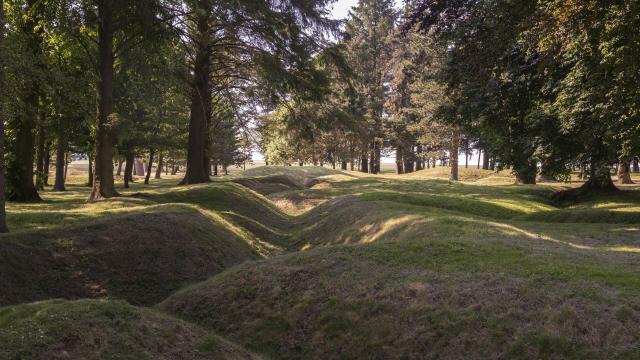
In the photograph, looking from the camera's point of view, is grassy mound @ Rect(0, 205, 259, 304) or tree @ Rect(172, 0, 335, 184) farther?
tree @ Rect(172, 0, 335, 184)

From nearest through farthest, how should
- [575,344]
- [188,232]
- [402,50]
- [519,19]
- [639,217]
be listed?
[575,344] < [519,19] < [188,232] < [639,217] < [402,50]

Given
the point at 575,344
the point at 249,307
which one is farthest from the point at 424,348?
the point at 249,307

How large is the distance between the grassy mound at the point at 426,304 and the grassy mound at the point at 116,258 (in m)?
2.33

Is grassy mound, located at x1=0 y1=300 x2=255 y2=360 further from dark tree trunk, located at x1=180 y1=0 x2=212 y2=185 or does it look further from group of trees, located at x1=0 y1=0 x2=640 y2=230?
dark tree trunk, located at x1=180 y1=0 x2=212 y2=185

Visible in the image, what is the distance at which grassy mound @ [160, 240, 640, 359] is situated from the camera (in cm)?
680

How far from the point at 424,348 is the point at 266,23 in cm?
1874

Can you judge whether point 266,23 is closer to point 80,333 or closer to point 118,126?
point 118,126

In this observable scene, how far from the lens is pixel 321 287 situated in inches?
379

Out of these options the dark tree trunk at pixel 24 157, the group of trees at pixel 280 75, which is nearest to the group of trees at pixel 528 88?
the group of trees at pixel 280 75

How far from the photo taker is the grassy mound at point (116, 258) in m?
10.9

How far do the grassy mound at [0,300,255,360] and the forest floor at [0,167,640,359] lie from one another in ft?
0.08

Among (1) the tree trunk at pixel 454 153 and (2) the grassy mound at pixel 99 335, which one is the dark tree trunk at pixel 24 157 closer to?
(2) the grassy mound at pixel 99 335

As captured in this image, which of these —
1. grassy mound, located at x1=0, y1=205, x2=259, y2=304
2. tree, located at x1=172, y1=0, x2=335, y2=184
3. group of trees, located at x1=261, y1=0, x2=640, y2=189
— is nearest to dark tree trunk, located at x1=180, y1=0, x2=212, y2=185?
tree, located at x1=172, y1=0, x2=335, y2=184

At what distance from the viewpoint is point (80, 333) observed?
604cm
